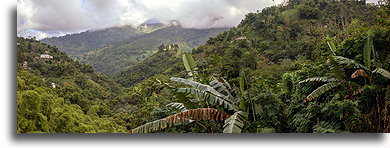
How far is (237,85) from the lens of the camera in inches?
112

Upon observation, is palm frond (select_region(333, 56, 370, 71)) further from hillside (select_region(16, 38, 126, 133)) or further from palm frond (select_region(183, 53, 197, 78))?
hillside (select_region(16, 38, 126, 133))

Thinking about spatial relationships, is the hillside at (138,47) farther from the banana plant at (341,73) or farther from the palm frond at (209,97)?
the banana plant at (341,73)

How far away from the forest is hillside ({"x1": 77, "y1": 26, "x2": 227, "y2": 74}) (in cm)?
10

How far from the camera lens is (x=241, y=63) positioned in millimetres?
2867

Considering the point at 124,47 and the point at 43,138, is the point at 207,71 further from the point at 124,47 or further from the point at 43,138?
the point at 43,138

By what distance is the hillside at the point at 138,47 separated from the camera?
8.91 feet

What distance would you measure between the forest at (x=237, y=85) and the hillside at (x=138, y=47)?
0.10m

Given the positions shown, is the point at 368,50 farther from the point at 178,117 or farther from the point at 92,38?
the point at 92,38

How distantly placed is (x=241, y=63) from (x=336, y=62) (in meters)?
1.01

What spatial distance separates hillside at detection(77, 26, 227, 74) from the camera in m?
2.71

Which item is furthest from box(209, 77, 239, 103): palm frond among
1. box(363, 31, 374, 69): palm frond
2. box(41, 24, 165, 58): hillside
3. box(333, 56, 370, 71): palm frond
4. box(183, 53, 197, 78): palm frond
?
box(363, 31, 374, 69): palm frond

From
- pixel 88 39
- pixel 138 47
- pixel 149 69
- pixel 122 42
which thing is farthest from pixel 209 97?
pixel 88 39

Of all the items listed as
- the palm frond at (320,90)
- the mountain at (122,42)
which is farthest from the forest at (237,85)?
the mountain at (122,42)

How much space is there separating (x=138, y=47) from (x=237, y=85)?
4.37 feet
